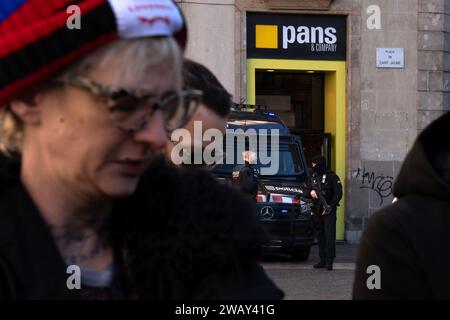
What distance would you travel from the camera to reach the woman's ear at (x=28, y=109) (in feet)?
5.41

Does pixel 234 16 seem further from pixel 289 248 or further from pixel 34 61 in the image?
pixel 34 61

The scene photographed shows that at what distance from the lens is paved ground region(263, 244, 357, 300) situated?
389 inches

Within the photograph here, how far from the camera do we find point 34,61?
5.23 feet

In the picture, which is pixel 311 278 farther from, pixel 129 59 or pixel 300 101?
pixel 129 59

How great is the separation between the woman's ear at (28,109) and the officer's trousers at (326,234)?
11.7 m

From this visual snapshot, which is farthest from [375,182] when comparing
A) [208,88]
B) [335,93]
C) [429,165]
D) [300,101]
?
[429,165]

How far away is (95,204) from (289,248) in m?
12.5

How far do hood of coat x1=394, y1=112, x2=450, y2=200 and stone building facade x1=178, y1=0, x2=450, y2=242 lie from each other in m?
15.7

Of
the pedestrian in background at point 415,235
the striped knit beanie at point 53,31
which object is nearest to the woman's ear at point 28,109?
the striped knit beanie at point 53,31

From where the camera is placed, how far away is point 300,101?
1955 cm

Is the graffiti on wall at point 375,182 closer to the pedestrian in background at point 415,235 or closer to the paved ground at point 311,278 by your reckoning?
the paved ground at point 311,278

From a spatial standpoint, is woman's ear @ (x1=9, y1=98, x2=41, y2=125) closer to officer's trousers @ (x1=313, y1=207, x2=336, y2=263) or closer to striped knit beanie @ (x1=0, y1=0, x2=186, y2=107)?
striped knit beanie @ (x1=0, y1=0, x2=186, y2=107)
